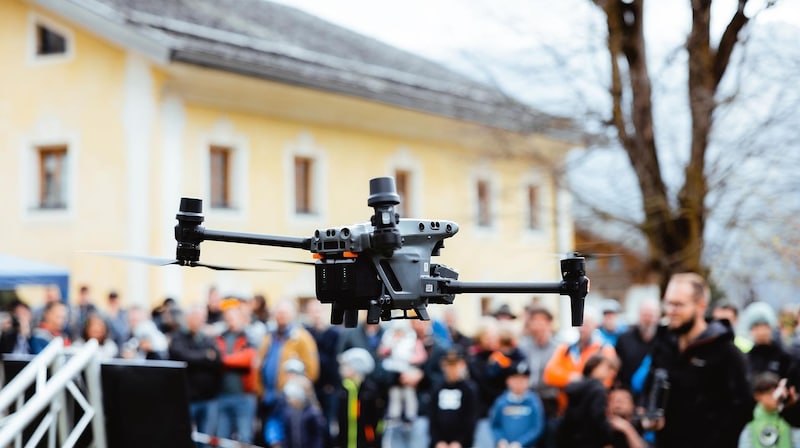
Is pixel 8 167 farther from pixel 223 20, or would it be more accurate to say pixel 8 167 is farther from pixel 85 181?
pixel 223 20

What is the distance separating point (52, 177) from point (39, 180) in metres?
0.26

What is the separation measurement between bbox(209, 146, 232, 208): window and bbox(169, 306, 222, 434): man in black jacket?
29.5ft

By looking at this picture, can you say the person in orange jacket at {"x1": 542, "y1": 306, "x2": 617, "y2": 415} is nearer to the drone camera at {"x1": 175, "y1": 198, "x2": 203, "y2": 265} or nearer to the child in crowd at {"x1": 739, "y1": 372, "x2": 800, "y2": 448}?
the child in crowd at {"x1": 739, "y1": 372, "x2": 800, "y2": 448}

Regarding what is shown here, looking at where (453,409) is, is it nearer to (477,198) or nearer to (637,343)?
(637,343)

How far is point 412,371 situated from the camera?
12.9m

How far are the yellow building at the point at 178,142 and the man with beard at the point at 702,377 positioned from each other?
35.7 ft

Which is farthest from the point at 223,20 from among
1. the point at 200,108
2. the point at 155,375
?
the point at 155,375

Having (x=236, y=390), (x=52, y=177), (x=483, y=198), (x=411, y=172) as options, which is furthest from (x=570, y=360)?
(x=411, y=172)

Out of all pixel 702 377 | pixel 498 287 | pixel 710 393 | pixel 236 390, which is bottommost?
pixel 236 390

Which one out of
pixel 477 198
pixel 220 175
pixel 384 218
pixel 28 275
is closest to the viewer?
pixel 384 218

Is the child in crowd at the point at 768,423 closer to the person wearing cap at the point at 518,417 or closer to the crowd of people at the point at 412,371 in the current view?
the crowd of people at the point at 412,371

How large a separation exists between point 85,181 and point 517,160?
8.47m

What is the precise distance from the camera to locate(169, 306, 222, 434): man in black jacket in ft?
44.0

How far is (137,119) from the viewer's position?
21.6 metres
